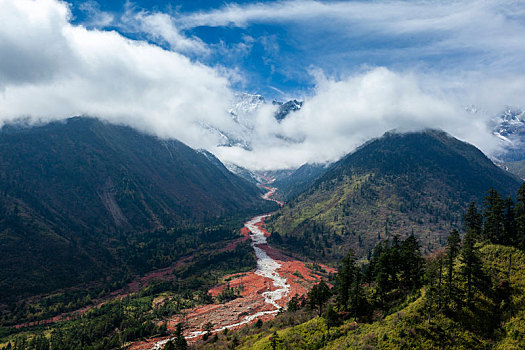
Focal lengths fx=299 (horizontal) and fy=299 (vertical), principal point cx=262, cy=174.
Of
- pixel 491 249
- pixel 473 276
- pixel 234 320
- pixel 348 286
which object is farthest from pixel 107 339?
pixel 491 249

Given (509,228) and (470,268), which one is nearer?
(470,268)

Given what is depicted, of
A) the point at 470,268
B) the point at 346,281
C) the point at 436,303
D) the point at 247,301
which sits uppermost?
the point at 470,268

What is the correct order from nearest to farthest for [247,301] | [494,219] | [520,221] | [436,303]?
[436,303], [520,221], [494,219], [247,301]

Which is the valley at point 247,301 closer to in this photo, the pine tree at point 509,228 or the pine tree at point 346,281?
the pine tree at point 346,281

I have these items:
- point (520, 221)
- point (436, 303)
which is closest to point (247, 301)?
point (436, 303)

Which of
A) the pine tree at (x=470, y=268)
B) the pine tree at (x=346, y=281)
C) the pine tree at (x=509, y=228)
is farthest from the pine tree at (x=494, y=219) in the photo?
the pine tree at (x=346, y=281)

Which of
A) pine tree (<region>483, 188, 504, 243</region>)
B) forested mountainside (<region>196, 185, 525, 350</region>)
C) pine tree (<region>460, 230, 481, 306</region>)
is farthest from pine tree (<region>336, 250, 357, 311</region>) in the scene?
pine tree (<region>483, 188, 504, 243</region>)

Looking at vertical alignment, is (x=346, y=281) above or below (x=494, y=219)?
below

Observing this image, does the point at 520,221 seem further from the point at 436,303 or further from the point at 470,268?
the point at 436,303

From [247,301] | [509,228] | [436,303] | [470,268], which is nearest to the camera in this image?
[436,303]

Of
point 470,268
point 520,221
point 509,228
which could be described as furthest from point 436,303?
point 509,228

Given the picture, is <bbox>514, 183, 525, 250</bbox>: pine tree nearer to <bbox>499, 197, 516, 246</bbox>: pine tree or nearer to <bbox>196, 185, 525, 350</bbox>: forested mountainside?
<bbox>196, 185, 525, 350</bbox>: forested mountainside

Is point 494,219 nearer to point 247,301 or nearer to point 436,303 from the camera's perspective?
point 436,303
